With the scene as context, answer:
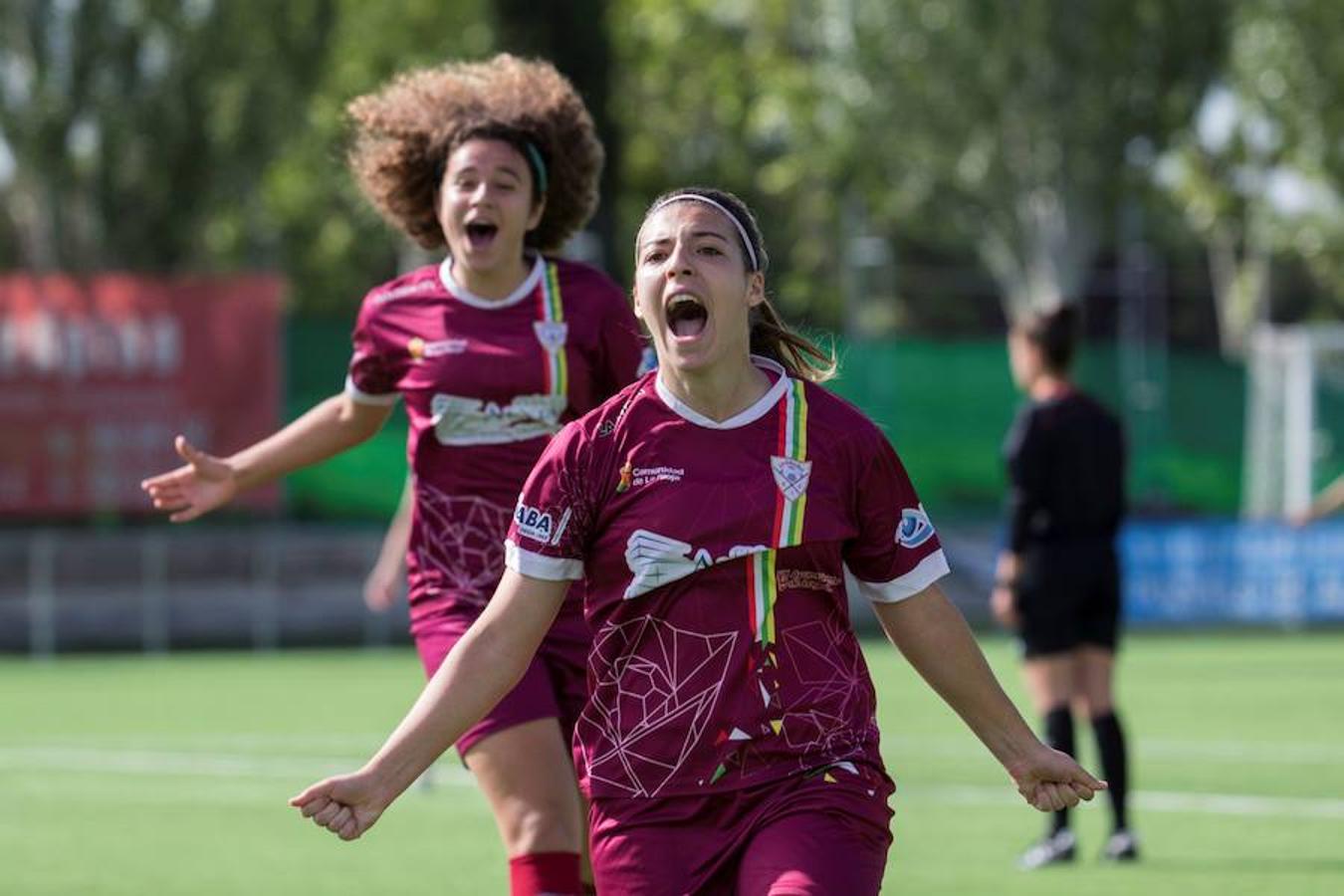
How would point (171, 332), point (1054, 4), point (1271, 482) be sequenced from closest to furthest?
point (171, 332) < point (1271, 482) < point (1054, 4)

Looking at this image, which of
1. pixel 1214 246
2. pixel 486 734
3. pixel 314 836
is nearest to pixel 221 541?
pixel 314 836

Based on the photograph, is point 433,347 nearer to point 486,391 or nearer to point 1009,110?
point 486,391

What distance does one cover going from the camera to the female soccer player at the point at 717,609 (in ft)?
18.4

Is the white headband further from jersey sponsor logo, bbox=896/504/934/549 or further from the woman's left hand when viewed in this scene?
the woman's left hand

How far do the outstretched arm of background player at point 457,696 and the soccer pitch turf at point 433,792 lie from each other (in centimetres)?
487

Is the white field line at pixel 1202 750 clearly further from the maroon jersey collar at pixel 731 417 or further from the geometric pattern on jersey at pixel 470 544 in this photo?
the maroon jersey collar at pixel 731 417

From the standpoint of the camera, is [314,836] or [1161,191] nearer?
[314,836]

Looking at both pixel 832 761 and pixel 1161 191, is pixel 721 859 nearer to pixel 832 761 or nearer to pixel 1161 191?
pixel 832 761

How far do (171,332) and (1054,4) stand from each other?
1697cm

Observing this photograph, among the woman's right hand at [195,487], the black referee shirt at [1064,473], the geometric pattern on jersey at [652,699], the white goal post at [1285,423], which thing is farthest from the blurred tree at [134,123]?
the geometric pattern on jersey at [652,699]

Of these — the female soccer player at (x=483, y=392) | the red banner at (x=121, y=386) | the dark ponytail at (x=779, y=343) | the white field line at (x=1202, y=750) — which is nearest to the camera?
the dark ponytail at (x=779, y=343)

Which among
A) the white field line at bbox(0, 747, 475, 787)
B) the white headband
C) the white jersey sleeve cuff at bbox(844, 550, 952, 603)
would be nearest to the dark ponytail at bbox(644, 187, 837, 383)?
the white headband

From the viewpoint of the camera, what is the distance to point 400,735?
5.62 meters

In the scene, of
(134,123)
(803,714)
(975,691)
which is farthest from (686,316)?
(134,123)
